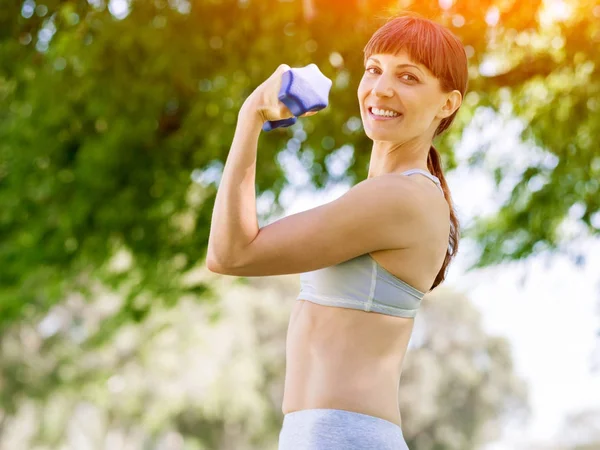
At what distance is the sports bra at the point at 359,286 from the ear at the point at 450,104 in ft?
1.54

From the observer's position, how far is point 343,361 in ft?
7.10

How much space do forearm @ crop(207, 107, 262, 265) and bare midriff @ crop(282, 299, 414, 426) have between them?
271 mm

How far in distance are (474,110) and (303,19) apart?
2333 mm

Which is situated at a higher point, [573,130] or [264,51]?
[264,51]

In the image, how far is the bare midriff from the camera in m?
2.16

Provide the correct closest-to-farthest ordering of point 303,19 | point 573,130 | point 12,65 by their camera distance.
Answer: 1. point 303,19
2. point 573,130
3. point 12,65

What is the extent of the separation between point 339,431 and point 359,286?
318mm

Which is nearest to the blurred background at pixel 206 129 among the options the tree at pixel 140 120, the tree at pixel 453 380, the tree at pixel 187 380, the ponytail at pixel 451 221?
the tree at pixel 140 120

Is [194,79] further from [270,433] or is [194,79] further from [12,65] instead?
[270,433]

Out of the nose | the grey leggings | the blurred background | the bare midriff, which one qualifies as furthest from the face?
the blurred background

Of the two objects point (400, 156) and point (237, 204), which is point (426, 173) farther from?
point (237, 204)

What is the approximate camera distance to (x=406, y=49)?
2.34 m

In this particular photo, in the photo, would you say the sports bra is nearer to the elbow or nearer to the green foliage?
the elbow

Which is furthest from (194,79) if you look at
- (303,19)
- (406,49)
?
(406,49)
